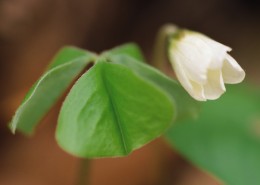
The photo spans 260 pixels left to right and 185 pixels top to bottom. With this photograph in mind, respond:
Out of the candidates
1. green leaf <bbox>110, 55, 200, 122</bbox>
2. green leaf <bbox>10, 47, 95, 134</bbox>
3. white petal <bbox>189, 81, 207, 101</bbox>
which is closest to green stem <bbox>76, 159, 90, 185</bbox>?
green leaf <bbox>10, 47, 95, 134</bbox>

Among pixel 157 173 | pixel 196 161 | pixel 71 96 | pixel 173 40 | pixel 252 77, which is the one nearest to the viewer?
pixel 71 96

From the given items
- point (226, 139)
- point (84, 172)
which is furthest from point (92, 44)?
point (84, 172)

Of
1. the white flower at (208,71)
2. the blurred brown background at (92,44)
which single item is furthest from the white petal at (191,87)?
the blurred brown background at (92,44)

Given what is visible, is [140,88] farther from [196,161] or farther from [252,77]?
[252,77]

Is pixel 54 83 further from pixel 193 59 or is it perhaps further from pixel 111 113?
pixel 193 59

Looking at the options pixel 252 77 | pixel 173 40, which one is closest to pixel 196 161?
pixel 173 40
